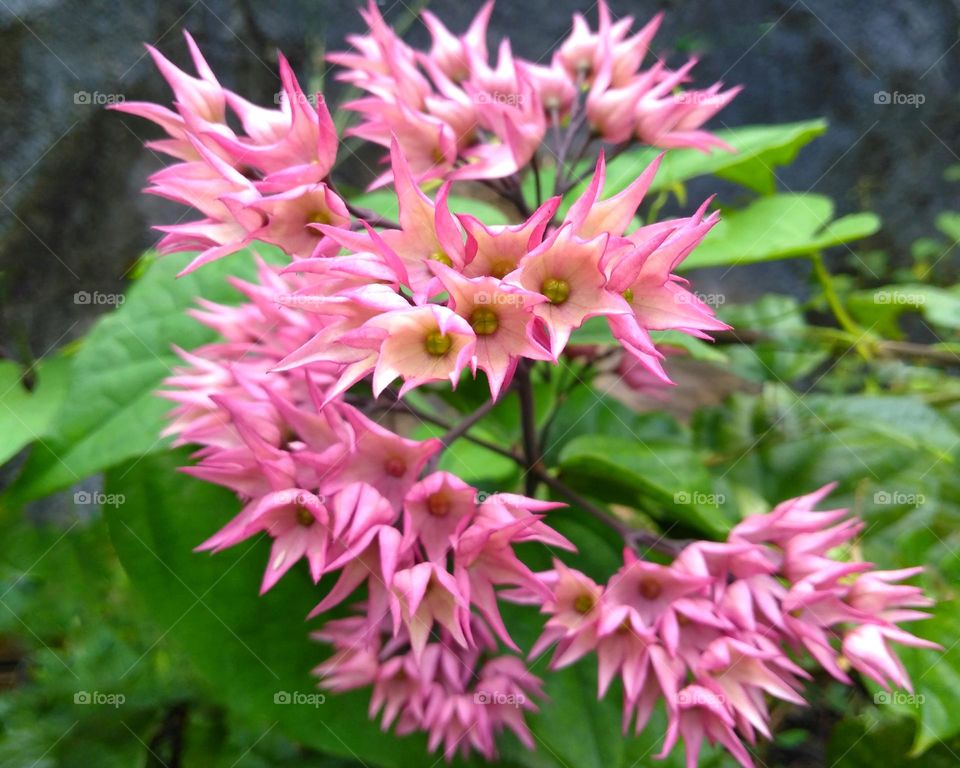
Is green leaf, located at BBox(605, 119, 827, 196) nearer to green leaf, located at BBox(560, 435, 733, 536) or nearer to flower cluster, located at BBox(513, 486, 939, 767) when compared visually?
green leaf, located at BBox(560, 435, 733, 536)

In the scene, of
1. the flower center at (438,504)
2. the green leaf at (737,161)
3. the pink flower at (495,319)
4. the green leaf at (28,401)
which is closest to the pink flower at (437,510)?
the flower center at (438,504)

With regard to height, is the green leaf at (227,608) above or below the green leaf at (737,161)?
below

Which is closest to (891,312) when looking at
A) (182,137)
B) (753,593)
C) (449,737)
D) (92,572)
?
(753,593)

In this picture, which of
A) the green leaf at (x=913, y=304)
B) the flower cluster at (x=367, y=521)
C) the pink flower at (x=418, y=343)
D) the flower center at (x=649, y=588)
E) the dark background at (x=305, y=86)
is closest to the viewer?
the pink flower at (x=418, y=343)

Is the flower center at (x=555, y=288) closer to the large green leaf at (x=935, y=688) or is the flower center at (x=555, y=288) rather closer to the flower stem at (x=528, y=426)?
the flower stem at (x=528, y=426)

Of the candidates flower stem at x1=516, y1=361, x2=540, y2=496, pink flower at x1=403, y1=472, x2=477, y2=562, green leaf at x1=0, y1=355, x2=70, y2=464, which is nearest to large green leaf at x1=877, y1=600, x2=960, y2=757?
flower stem at x1=516, y1=361, x2=540, y2=496

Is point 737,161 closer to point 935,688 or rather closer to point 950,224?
point 935,688
